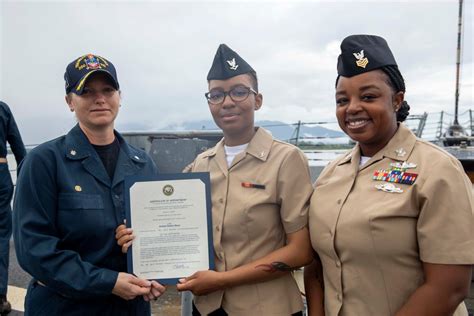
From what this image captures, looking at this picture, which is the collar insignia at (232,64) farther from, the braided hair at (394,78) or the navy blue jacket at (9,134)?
the navy blue jacket at (9,134)

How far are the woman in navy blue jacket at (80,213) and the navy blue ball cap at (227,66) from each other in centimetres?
52

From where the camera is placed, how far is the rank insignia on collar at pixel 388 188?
1693mm

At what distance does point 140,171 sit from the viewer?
226 cm

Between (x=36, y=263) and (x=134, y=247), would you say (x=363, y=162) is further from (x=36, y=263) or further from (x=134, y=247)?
(x=36, y=263)

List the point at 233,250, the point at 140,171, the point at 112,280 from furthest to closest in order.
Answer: the point at 140,171, the point at 233,250, the point at 112,280

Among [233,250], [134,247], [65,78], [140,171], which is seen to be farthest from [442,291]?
[65,78]

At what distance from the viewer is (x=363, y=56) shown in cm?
181

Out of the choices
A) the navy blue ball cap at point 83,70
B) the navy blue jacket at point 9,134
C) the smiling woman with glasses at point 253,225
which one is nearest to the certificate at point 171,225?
the smiling woman with glasses at point 253,225

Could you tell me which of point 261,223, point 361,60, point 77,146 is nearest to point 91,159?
point 77,146

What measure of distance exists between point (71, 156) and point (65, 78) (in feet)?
1.42

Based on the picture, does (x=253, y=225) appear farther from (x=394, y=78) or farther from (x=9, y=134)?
(x=9, y=134)

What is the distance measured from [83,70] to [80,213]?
71 centimetres

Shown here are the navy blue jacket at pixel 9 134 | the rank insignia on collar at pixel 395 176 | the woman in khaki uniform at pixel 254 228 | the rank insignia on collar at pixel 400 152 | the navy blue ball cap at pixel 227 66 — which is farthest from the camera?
the navy blue jacket at pixel 9 134

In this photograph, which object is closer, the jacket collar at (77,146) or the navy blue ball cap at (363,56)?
the navy blue ball cap at (363,56)
